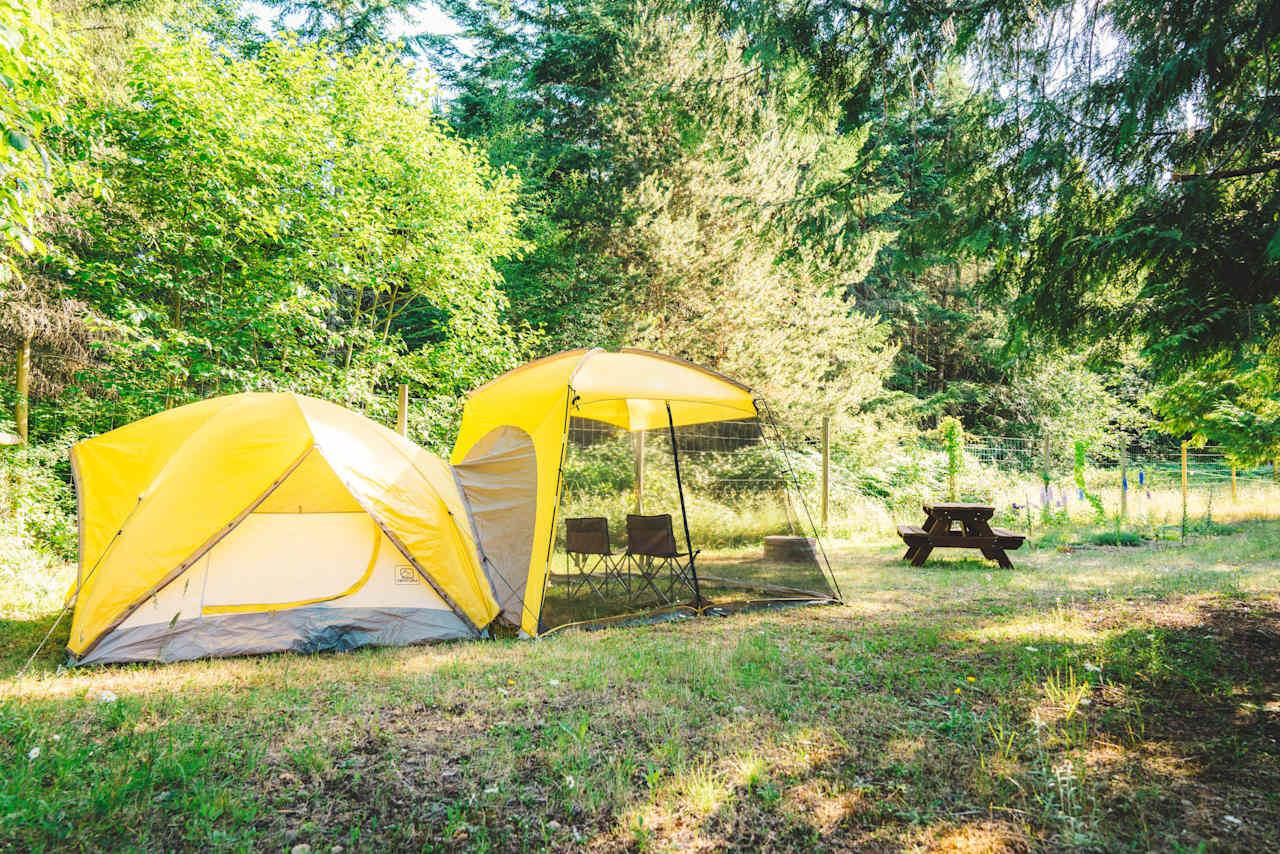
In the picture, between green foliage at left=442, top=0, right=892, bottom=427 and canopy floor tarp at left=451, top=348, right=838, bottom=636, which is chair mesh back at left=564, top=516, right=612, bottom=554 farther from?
green foliage at left=442, top=0, right=892, bottom=427

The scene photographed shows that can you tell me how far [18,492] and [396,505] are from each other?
466cm

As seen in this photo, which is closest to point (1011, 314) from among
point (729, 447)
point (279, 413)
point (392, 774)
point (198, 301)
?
point (729, 447)

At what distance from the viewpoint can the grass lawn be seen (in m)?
2.23

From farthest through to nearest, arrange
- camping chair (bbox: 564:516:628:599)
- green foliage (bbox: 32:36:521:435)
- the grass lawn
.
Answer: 1. green foliage (bbox: 32:36:521:435)
2. camping chair (bbox: 564:516:628:599)
3. the grass lawn

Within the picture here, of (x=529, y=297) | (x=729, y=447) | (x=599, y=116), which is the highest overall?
(x=599, y=116)

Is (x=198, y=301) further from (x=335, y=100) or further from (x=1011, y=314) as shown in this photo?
(x=1011, y=314)

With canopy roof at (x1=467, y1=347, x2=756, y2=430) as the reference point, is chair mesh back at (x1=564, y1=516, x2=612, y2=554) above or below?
below

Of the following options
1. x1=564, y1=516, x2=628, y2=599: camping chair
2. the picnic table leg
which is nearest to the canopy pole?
x1=564, y1=516, x2=628, y2=599: camping chair

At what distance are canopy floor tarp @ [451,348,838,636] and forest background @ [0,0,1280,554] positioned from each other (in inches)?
53.3

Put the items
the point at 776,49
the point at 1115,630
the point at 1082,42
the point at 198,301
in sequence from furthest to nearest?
the point at 198,301
the point at 1115,630
the point at 776,49
the point at 1082,42

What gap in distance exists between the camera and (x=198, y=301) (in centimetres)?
783

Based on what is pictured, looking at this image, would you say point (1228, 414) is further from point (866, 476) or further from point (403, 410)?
point (403, 410)

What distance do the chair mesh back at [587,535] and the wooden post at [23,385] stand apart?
22.2ft

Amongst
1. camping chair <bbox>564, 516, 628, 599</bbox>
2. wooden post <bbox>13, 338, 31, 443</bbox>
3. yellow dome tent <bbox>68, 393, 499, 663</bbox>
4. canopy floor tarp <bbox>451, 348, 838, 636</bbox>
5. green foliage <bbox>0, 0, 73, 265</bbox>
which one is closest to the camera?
green foliage <bbox>0, 0, 73, 265</bbox>
